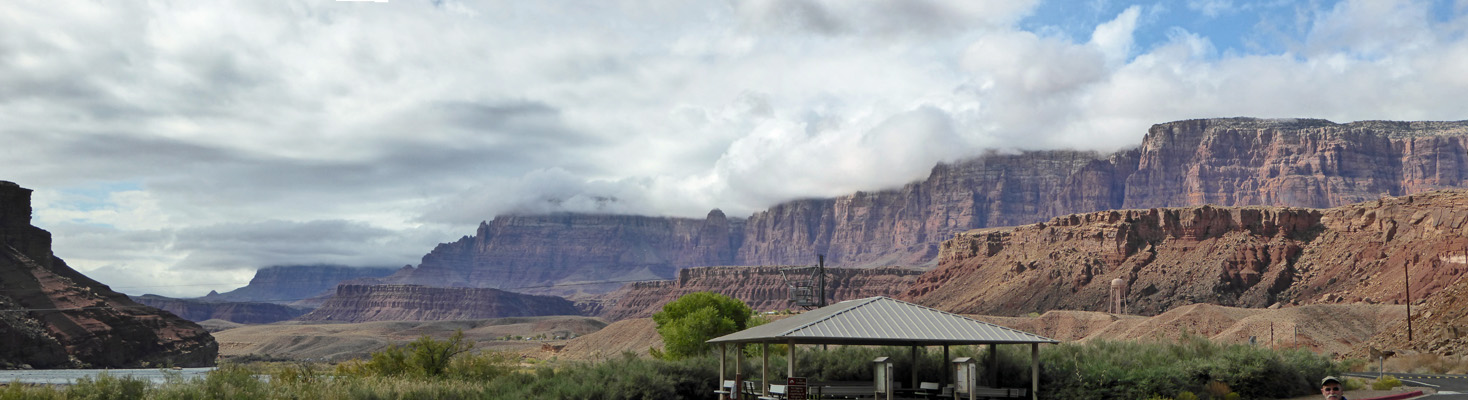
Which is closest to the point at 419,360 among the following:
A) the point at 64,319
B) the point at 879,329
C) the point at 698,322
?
the point at 698,322

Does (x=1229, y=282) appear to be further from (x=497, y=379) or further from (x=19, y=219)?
(x=19, y=219)

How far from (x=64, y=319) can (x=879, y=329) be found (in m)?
106

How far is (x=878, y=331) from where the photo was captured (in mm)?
27875

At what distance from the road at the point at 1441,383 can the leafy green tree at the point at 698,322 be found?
2913cm

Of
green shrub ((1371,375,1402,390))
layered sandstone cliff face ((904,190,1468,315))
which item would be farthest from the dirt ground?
green shrub ((1371,375,1402,390))

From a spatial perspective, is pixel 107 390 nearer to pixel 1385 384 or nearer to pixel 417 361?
pixel 417 361

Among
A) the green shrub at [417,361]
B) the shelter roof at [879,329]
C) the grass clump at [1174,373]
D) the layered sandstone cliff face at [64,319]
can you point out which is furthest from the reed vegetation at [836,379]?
the layered sandstone cliff face at [64,319]

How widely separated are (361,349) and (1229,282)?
112847 mm

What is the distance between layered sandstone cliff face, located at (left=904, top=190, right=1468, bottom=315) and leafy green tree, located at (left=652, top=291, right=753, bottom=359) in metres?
56.3

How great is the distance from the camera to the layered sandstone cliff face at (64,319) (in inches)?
3994

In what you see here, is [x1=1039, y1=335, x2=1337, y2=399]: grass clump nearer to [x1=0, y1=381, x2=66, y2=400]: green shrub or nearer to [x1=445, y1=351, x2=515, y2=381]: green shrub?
[x1=445, y1=351, x2=515, y2=381]: green shrub

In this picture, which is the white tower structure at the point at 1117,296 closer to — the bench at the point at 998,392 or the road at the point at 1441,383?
the road at the point at 1441,383

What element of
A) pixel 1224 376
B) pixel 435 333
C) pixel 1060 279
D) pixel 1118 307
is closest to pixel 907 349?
pixel 1224 376

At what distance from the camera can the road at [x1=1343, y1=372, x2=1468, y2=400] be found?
31.7 meters
